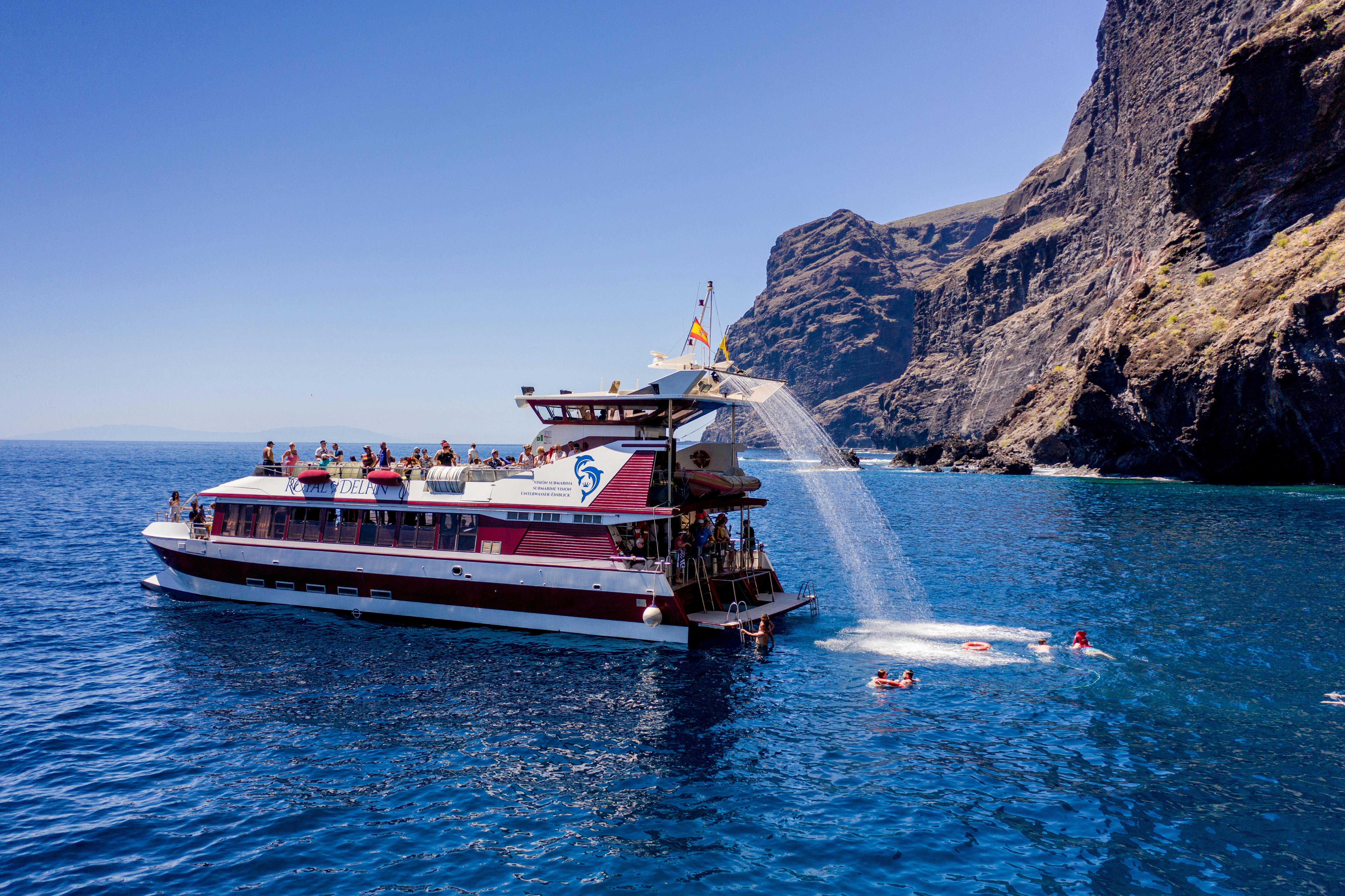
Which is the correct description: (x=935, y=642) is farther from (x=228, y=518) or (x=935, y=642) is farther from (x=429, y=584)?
(x=228, y=518)

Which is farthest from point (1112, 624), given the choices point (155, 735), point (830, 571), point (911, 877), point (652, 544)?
point (155, 735)

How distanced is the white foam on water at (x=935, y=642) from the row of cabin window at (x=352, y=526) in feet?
41.4

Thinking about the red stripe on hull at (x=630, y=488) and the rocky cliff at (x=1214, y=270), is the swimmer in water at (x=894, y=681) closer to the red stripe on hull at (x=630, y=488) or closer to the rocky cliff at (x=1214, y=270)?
the red stripe on hull at (x=630, y=488)

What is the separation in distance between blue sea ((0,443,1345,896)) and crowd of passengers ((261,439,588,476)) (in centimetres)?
551

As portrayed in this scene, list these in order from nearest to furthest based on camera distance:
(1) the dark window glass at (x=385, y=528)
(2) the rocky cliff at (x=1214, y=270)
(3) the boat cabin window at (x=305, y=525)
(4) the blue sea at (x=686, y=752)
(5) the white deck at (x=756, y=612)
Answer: (4) the blue sea at (x=686, y=752)
(5) the white deck at (x=756, y=612)
(1) the dark window glass at (x=385, y=528)
(3) the boat cabin window at (x=305, y=525)
(2) the rocky cliff at (x=1214, y=270)

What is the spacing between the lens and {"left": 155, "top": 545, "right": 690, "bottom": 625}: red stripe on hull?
24.1 meters

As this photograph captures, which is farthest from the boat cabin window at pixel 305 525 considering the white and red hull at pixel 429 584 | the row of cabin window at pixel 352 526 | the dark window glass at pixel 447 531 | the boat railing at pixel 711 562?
the boat railing at pixel 711 562

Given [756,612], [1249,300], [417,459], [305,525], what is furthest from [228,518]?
[1249,300]

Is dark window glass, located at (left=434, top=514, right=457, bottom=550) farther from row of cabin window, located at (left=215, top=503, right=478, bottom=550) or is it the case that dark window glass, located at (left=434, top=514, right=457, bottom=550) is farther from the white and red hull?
the white and red hull

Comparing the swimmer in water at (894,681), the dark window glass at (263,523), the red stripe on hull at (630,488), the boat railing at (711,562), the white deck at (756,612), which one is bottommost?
the swimmer in water at (894,681)

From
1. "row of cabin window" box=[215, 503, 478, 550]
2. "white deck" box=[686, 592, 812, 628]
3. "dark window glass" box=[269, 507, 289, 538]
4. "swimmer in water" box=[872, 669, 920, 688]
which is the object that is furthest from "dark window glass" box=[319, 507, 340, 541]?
"swimmer in water" box=[872, 669, 920, 688]

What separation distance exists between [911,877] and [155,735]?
16.3 metres

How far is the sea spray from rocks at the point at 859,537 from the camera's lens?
2552 cm

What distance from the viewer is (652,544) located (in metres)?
24.8
